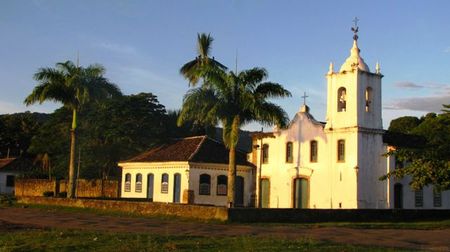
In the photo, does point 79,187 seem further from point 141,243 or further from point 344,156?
point 141,243

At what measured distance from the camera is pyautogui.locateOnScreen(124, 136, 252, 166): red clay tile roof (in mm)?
38694

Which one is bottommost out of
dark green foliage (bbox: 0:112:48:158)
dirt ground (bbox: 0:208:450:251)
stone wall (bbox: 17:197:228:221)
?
dirt ground (bbox: 0:208:450:251)

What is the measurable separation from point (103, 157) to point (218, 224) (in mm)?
27287

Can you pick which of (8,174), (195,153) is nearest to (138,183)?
(195,153)

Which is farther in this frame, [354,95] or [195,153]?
[195,153]

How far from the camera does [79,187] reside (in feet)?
155

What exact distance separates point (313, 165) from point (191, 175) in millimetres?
7613

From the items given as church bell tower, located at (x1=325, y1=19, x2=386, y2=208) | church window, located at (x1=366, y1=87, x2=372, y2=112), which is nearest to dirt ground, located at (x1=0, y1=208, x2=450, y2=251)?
church bell tower, located at (x1=325, y1=19, x2=386, y2=208)

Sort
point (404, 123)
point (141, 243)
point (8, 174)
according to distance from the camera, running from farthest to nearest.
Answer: point (404, 123) < point (8, 174) < point (141, 243)

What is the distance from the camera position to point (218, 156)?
130ft

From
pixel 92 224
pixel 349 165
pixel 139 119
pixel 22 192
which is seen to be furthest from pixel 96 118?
pixel 92 224

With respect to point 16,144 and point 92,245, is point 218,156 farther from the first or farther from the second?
point 16,144

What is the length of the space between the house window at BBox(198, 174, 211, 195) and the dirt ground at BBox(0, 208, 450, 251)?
40.7 feet

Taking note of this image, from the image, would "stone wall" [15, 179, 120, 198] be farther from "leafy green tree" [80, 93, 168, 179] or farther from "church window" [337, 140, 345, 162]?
"church window" [337, 140, 345, 162]
